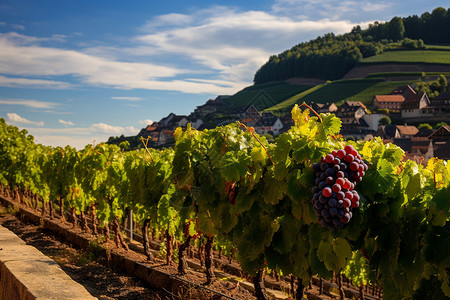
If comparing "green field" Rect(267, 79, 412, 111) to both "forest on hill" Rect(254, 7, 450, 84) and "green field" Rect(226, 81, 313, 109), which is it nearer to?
"green field" Rect(226, 81, 313, 109)

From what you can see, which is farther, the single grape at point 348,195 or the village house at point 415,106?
the village house at point 415,106

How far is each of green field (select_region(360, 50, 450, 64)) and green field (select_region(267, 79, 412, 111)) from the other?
37.8 ft

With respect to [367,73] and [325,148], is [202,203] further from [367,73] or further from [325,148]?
[367,73]

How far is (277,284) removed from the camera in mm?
8062

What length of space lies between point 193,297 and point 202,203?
1.44 metres

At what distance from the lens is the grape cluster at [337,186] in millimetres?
2879

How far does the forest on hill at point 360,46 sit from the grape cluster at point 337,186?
12520cm

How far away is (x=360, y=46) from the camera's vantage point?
13325 cm

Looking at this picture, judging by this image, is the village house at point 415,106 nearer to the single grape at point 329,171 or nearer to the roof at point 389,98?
the roof at point 389,98

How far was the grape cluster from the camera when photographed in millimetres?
2879

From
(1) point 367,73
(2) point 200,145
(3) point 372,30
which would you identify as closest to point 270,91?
(1) point 367,73

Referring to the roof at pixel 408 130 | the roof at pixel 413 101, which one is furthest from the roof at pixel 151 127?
the roof at pixel 408 130

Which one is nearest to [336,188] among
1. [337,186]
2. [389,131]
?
[337,186]

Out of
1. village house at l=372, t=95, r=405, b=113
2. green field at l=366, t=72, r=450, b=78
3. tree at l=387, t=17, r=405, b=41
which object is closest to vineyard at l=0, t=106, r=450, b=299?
village house at l=372, t=95, r=405, b=113
